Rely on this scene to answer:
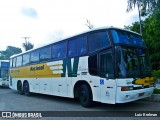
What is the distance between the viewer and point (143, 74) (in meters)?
8.55

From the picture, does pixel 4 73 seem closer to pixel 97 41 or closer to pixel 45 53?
pixel 45 53

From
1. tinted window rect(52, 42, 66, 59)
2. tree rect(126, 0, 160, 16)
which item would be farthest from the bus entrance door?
A: tree rect(126, 0, 160, 16)

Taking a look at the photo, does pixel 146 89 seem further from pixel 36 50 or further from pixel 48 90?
pixel 36 50

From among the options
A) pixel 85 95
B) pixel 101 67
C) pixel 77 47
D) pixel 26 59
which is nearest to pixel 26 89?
pixel 26 59

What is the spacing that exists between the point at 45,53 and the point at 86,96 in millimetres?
4653

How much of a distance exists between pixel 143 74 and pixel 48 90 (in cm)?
582

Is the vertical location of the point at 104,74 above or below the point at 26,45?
below

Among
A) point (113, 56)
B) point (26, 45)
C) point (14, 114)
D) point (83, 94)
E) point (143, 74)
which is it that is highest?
point (26, 45)

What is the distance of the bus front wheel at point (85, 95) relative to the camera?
29.7 ft

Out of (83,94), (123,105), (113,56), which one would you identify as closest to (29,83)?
(83,94)

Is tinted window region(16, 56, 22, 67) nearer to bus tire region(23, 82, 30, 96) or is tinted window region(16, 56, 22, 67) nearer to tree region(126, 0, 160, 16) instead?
bus tire region(23, 82, 30, 96)

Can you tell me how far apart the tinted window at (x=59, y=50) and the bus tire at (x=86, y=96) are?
2.21m

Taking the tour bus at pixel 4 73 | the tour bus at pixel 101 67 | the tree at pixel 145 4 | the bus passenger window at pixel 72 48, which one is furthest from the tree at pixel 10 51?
the bus passenger window at pixel 72 48

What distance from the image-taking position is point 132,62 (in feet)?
27.2
